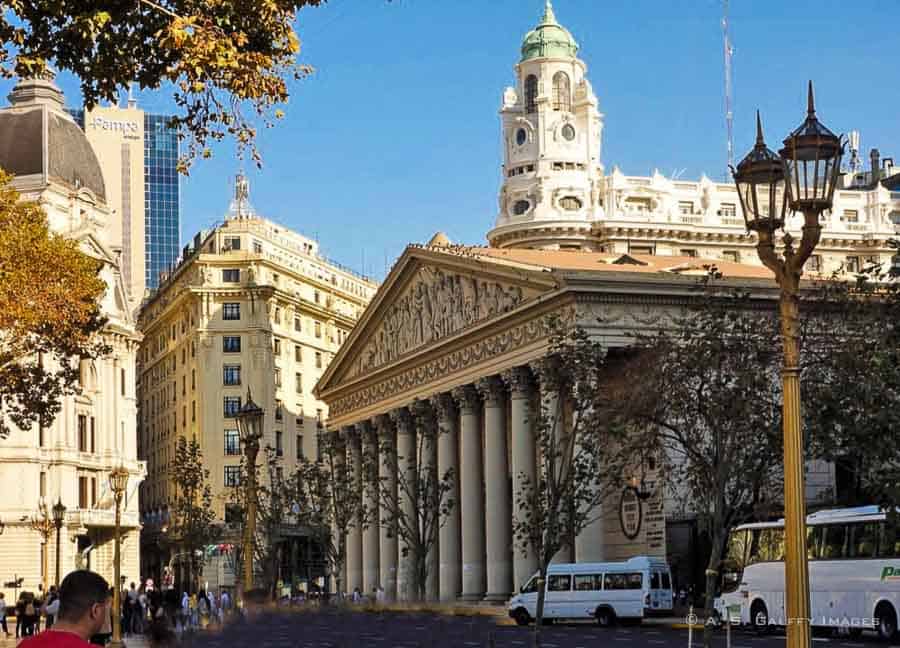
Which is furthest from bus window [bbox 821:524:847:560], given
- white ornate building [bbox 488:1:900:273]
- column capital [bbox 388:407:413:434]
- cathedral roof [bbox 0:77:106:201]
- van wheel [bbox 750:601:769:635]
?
white ornate building [bbox 488:1:900:273]

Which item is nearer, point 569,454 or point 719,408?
point 719,408

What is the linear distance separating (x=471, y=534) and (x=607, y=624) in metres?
17.9

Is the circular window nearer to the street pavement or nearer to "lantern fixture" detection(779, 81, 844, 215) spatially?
the street pavement

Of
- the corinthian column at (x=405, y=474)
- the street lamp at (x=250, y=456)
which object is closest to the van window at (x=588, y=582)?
the corinthian column at (x=405, y=474)

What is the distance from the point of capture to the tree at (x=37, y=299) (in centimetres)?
4088

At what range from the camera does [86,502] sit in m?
109

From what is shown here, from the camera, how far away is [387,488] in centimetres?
8925

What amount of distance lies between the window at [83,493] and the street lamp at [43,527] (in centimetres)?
406

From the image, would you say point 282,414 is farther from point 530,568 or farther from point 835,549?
point 835,549

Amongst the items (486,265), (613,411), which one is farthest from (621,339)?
(613,411)

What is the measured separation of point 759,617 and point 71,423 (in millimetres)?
65018

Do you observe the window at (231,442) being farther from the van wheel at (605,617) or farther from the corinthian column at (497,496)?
the van wheel at (605,617)

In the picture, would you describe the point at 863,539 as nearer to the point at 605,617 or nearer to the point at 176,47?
the point at 605,617

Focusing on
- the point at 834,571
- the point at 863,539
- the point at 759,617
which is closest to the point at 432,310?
the point at 759,617
